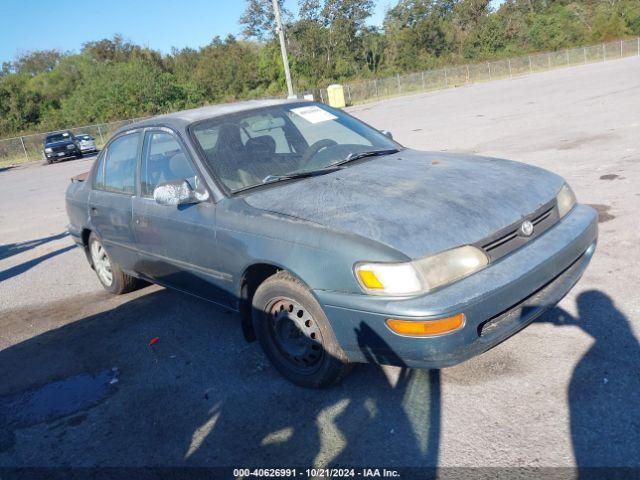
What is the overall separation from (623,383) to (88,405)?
10.3ft

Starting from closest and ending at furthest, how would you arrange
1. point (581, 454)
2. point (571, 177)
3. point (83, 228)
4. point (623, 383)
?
Result: point (581, 454), point (623, 383), point (83, 228), point (571, 177)

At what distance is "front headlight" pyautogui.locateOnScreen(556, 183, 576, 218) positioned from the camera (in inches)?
140

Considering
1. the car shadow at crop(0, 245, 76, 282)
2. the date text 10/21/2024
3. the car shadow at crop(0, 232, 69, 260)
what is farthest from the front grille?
the car shadow at crop(0, 232, 69, 260)

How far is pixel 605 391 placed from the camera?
289 cm

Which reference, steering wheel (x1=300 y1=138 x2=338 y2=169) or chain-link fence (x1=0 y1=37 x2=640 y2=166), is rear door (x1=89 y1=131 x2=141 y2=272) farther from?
chain-link fence (x1=0 y1=37 x2=640 y2=166)

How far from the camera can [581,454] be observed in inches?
98.0

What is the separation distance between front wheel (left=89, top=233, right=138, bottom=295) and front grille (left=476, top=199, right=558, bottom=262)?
3.58m

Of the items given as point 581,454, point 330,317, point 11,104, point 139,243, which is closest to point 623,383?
point 581,454

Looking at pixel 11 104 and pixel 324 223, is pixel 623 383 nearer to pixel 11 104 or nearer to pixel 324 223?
pixel 324 223

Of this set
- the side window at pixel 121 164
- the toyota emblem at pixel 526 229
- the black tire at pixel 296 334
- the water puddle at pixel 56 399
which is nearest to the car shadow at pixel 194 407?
the water puddle at pixel 56 399

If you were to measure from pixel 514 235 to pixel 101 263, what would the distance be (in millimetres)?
4191

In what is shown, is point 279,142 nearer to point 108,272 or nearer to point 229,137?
point 229,137

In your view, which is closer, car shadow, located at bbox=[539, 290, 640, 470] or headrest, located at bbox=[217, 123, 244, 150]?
car shadow, located at bbox=[539, 290, 640, 470]

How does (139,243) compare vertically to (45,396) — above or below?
above
